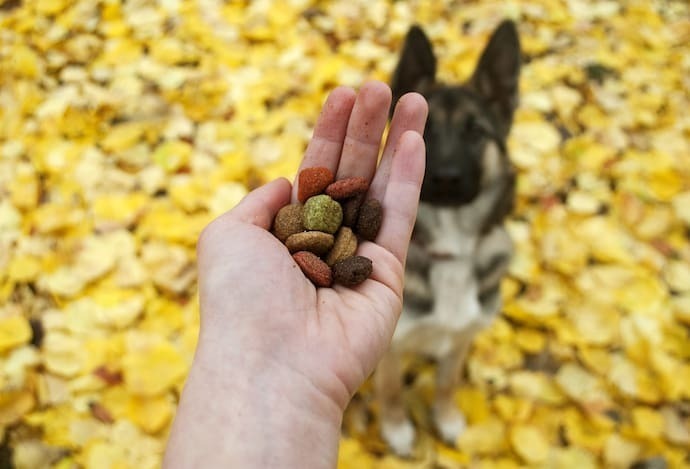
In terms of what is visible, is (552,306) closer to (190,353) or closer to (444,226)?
(444,226)

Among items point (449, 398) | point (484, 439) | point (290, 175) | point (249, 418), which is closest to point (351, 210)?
point (249, 418)

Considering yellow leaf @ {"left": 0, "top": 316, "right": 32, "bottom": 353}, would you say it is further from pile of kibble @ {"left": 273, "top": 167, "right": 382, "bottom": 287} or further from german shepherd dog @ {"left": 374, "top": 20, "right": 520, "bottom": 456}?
german shepherd dog @ {"left": 374, "top": 20, "right": 520, "bottom": 456}

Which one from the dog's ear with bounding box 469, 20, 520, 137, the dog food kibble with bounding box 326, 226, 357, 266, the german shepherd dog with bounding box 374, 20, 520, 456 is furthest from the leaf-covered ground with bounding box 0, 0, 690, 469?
the dog food kibble with bounding box 326, 226, 357, 266

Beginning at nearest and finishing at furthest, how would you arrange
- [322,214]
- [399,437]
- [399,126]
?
[322,214] → [399,126] → [399,437]

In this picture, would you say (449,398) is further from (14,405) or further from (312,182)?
(14,405)

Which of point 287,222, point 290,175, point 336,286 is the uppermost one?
point 287,222

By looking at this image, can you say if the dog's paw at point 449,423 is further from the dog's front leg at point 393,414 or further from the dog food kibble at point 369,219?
the dog food kibble at point 369,219

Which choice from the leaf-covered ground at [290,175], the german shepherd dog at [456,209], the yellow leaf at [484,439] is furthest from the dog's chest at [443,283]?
the leaf-covered ground at [290,175]
